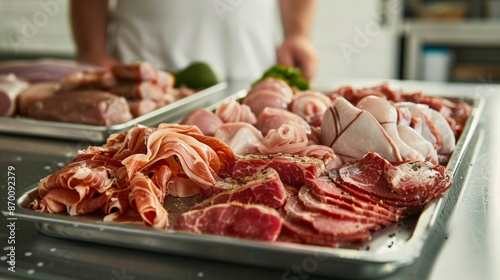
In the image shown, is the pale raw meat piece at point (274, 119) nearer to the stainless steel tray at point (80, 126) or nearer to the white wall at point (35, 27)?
the stainless steel tray at point (80, 126)

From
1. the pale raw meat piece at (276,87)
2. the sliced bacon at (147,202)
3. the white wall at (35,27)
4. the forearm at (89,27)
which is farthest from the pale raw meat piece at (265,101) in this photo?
the white wall at (35,27)

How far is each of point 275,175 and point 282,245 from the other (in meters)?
0.22

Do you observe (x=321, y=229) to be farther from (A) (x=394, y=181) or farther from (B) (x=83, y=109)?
(B) (x=83, y=109)

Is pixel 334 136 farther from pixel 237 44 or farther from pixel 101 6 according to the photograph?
pixel 101 6

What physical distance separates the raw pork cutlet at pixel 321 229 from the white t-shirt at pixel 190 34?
1.85m

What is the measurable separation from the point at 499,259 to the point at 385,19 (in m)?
3.65

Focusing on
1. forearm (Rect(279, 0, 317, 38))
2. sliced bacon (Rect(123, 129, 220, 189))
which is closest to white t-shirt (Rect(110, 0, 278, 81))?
forearm (Rect(279, 0, 317, 38))

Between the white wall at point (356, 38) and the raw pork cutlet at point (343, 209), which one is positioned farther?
the white wall at point (356, 38)

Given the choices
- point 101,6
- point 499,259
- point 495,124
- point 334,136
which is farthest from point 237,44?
point 499,259

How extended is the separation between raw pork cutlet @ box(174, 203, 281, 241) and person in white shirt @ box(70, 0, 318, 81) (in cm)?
178

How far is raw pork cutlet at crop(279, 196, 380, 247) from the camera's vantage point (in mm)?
1008

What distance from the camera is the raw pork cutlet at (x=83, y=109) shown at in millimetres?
1830

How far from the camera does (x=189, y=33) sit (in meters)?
2.91

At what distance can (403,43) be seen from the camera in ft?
15.3
